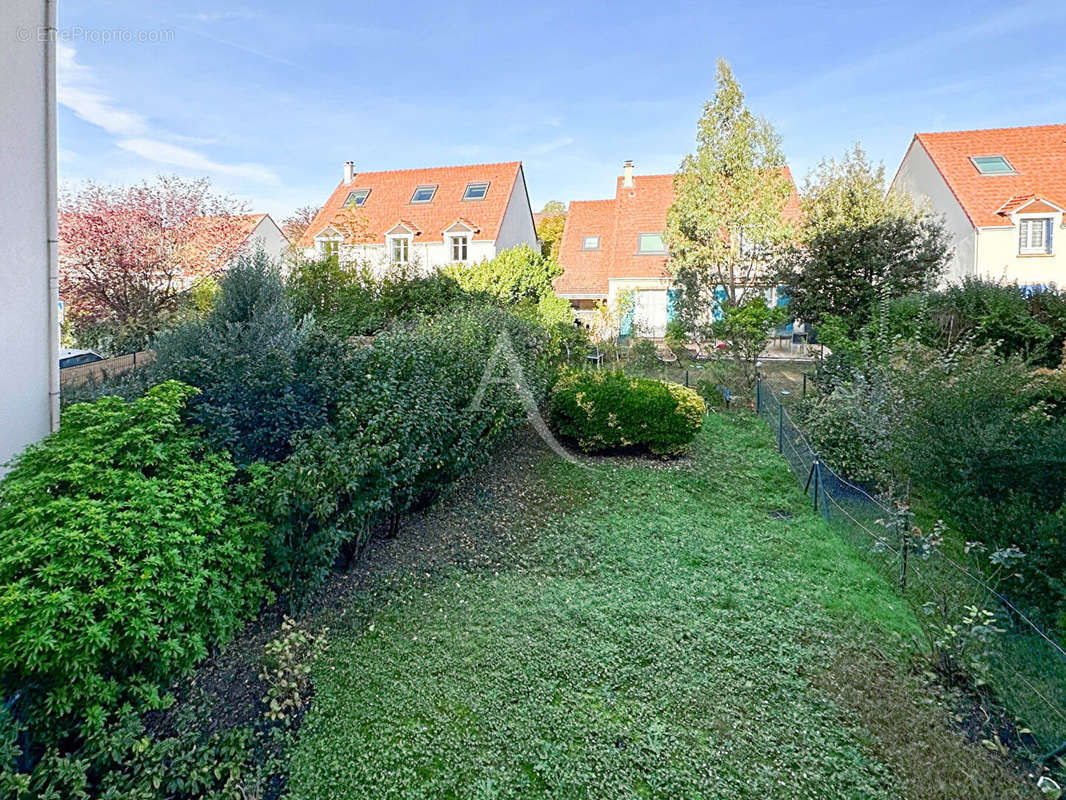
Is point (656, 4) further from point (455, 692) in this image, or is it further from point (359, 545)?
point (455, 692)

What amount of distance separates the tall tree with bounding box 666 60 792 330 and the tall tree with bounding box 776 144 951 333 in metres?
0.89

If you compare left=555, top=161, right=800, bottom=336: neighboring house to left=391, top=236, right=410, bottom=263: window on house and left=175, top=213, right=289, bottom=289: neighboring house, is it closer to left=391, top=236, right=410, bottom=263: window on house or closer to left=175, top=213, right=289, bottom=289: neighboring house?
left=391, top=236, right=410, bottom=263: window on house

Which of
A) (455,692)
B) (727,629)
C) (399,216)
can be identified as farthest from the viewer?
(399,216)

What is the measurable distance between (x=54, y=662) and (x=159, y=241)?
52.3 feet

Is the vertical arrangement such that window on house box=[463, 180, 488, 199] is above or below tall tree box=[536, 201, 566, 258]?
below

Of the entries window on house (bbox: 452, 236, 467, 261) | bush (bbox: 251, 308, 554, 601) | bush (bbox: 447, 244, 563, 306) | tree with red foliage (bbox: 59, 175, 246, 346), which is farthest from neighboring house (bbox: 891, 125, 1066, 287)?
tree with red foliage (bbox: 59, 175, 246, 346)

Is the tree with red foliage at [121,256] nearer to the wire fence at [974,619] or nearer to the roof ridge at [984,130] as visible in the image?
the wire fence at [974,619]

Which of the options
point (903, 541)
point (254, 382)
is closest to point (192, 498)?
point (254, 382)

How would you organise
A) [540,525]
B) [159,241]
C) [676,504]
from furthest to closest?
[159,241] < [676,504] < [540,525]

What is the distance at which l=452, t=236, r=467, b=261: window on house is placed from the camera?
24547 millimetres

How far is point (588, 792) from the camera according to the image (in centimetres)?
277

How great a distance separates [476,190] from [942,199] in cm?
1798

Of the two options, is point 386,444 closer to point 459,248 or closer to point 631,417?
point 631,417

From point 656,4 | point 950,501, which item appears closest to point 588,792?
point 950,501
